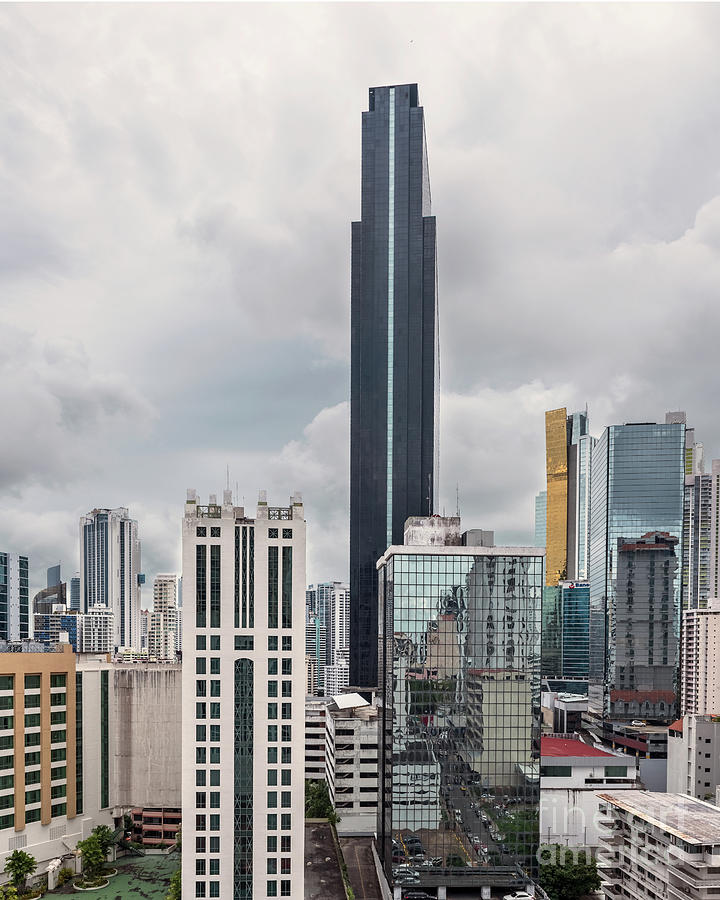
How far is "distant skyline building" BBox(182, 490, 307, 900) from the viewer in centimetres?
4544

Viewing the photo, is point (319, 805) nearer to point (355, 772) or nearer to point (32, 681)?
point (355, 772)

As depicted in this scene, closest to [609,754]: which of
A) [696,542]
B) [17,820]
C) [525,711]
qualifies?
[525,711]

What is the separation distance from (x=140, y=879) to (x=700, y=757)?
192 feet

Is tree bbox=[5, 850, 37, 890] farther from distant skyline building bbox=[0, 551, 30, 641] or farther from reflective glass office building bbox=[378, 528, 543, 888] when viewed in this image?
distant skyline building bbox=[0, 551, 30, 641]

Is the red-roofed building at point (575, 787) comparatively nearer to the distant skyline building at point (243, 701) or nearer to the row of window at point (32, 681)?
the distant skyline building at point (243, 701)

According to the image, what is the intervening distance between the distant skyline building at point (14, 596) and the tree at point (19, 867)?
38622 mm

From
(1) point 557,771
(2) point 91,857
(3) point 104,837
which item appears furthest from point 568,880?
(3) point 104,837

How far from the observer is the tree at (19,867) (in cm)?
5381

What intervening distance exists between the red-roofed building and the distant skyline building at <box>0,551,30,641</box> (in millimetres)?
68602

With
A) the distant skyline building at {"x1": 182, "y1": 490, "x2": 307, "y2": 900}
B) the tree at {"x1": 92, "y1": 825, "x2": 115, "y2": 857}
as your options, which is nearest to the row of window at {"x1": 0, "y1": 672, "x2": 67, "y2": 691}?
the tree at {"x1": 92, "y1": 825, "x2": 115, "y2": 857}

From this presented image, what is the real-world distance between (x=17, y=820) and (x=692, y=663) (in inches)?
3536

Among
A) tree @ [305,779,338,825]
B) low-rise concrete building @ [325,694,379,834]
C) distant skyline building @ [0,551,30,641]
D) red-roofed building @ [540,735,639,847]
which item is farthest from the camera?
distant skyline building @ [0,551,30,641]

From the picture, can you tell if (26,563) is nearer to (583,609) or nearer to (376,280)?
(376,280)

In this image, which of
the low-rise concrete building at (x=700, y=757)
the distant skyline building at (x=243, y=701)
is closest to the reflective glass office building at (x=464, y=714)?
the distant skyline building at (x=243, y=701)
